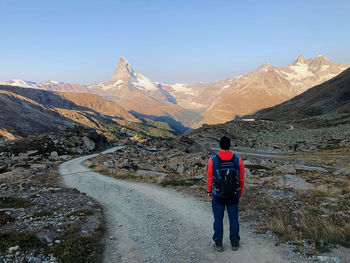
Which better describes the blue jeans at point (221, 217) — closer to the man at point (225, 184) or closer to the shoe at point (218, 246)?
the man at point (225, 184)

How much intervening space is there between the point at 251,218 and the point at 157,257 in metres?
5.76

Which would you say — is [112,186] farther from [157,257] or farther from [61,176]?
[157,257]

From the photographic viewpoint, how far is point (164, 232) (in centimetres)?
1091

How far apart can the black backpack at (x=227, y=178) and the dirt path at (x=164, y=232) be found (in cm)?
245

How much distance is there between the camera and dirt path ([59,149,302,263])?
28.1ft

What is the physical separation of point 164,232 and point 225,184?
467 cm

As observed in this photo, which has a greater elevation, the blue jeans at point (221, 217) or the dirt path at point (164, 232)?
the blue jeans at point (221, 217)

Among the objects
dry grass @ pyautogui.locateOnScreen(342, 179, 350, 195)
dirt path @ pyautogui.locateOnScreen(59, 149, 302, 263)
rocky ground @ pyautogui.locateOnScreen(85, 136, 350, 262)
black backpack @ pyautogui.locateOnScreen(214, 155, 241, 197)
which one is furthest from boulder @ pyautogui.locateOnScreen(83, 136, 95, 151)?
black backpack @ pyautogui.locateOnScreen(214, 155, 241, 197)

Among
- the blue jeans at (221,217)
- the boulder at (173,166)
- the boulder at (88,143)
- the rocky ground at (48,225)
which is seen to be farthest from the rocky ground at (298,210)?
the boulder at (88,143)

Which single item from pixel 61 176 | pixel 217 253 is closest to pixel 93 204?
pixel 217 253

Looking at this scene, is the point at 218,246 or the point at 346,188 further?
the point at 346,188

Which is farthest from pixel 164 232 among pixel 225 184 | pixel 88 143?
pixel 88 143

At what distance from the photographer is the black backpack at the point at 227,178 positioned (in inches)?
324

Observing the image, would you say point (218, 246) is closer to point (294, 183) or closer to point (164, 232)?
point (164, 232)
